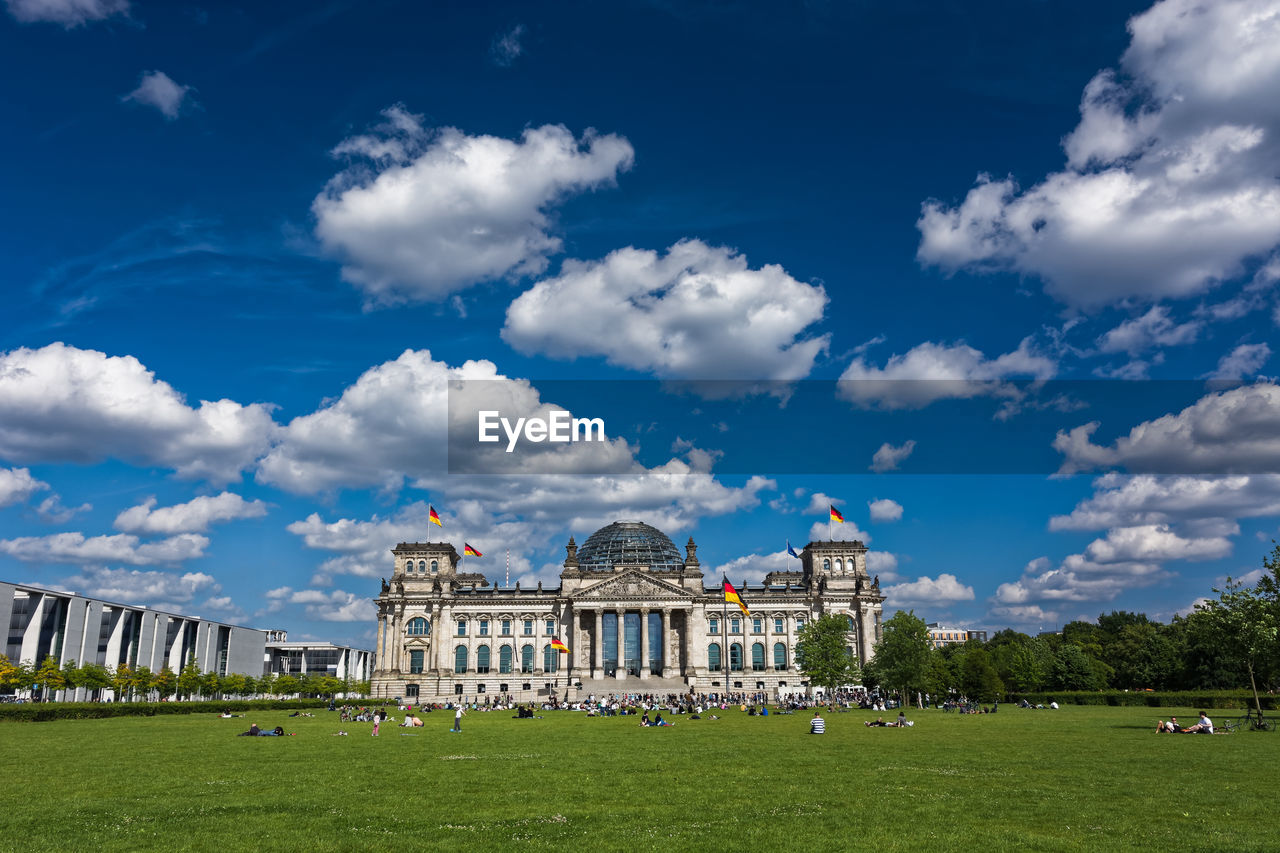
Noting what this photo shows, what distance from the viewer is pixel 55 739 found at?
145 ft

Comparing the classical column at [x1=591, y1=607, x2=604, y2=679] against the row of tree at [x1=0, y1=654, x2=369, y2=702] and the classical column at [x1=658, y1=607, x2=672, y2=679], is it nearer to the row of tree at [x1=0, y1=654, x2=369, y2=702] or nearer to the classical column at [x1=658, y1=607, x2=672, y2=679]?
the classical column at [x1=658, y1=607, x2=672, y2=679]

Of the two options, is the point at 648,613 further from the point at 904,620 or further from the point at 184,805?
the point at 184,805

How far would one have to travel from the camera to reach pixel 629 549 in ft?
466

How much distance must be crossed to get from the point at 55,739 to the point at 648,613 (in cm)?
9146

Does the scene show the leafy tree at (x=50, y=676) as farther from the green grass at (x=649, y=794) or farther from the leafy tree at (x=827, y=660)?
the leafy tree at (x=827, y=660)

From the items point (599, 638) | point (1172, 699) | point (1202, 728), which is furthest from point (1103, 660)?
point (1202, 728)

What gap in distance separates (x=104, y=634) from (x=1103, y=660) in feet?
485

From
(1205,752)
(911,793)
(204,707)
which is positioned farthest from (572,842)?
(204,707)

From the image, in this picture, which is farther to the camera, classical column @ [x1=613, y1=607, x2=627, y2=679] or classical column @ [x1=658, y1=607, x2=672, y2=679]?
classical column @ [x1=658, y1=607, x2=672, y2=679]

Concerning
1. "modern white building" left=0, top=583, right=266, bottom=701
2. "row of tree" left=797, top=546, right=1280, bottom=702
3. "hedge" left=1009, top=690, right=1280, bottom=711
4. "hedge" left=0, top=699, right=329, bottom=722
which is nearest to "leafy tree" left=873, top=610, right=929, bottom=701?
"row of tree" left=797, top=546, right=1280, bottom=702

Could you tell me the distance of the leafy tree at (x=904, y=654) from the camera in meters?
82.4

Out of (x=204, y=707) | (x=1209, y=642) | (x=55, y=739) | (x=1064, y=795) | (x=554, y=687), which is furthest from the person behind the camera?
Answer: (x=554, y=687)

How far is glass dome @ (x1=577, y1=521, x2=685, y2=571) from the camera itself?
141 m

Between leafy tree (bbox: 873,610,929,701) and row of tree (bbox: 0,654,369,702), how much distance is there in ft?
265
